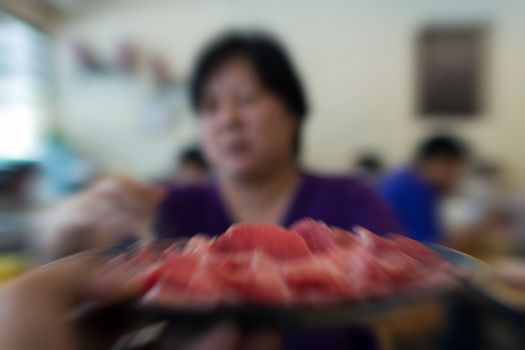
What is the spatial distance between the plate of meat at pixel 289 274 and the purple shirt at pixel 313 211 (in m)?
0.04

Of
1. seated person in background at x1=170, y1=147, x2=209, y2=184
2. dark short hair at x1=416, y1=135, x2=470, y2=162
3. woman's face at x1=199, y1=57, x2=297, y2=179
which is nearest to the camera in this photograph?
woman's face at x1=199, y1=57, x2=297, y2=179

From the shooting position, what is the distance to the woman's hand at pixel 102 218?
0.39 metres

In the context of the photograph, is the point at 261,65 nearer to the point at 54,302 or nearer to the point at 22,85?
the point at 54,302

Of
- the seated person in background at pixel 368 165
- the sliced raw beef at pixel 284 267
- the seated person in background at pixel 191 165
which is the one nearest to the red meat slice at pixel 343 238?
the sliced raw beef at pixel 284 267

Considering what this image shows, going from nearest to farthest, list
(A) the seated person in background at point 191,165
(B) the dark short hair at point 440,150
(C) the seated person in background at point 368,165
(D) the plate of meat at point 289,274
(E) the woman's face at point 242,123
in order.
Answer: (D) the plate of meat at point 289,274 < (E) the woman's face at point 242,123 < (B) the dark short hair at point 440,150 < (A) the seated person in background at point 191,165 < (C) the seated person in background at point 368,165

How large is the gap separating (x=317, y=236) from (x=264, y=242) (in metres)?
0.03

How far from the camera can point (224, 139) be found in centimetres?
43

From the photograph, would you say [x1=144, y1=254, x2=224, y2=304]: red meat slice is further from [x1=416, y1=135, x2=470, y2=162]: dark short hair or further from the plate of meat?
[x1=416, y1=135, x2=470, y2=162]: dark short hair

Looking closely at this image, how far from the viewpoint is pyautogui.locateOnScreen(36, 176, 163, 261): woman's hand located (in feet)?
1.28

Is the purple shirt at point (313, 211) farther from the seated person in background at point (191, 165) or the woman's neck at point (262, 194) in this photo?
the seated person in background at point (191, 165)

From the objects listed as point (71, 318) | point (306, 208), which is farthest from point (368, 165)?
point (71, 318)

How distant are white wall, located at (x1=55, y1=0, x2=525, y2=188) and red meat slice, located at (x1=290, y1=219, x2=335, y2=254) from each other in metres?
1.81

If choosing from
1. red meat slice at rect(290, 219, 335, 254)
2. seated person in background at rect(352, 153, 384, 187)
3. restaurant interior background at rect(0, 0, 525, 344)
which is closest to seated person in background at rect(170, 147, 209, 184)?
restaurant interior background at rect(0, 0, 525, 344)

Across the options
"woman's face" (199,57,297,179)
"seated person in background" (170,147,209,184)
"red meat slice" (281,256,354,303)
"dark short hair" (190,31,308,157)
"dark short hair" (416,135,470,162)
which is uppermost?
"dark short hair" (190,31,308,157)
